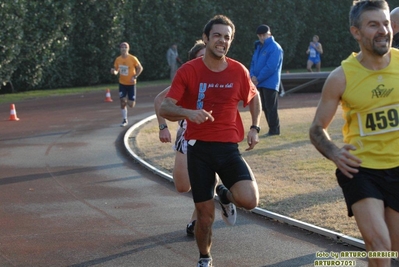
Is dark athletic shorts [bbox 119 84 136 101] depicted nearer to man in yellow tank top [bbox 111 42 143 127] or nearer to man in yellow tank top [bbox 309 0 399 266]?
man in yellow tank top [bbox 111 42 143 127]

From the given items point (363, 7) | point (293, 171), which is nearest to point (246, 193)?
point (363, 7)

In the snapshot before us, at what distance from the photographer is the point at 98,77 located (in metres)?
34.7

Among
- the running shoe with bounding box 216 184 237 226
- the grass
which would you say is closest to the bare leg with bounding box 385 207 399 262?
A: the running shoe with bounding box 216 184 237 226

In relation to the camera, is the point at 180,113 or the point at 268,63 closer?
the point at 180,113

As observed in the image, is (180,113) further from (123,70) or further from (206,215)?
(123,70)

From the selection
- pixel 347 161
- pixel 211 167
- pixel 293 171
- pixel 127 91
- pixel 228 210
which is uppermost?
pixel 347 161

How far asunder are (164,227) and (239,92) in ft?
7.95

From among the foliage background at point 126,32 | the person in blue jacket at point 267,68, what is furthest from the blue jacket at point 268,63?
the foliage background at point 126,32

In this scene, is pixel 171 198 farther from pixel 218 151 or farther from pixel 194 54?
pixel 218 151

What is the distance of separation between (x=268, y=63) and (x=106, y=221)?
698 centimetres

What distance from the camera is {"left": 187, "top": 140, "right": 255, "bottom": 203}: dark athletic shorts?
21.3 feet

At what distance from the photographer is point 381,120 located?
497 cm

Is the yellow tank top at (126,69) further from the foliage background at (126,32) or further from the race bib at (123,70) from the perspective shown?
the foliage background at (126,32)

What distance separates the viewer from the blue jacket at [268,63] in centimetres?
1480
